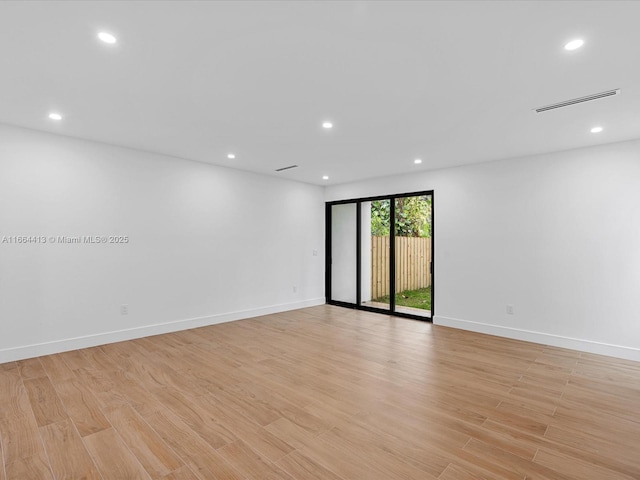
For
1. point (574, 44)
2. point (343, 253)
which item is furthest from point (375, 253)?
point (574, 44)

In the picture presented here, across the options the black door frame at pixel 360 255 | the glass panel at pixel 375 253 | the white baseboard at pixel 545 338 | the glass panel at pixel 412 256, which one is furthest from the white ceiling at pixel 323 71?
the white baseboard at pixel 545 338

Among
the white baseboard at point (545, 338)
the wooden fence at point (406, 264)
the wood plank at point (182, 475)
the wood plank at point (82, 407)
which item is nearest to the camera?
the wood plank at point (182, 475)

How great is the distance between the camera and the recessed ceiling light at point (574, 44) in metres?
2.01

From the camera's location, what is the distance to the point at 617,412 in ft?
8.38

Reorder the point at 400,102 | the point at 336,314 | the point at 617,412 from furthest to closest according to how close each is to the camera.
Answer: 1. the point at 336,314
2. the point at 400,102
3. the point at 617,412

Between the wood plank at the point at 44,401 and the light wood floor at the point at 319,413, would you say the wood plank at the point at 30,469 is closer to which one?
the light wood floor at the point at 319,413

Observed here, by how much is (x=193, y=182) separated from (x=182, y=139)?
3.78 ft

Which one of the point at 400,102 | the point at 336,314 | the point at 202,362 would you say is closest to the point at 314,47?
the point at 400,102

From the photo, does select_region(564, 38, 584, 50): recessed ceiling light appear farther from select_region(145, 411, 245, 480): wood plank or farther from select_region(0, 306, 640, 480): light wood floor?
select_region(145, 411, 245, 480): wood plank

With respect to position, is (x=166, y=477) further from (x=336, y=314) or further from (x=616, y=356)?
(x=616, y=356)

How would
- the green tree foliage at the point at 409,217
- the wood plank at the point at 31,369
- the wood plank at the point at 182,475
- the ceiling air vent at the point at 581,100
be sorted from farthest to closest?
the green tree foliage at the point at 409,217, the wood plank at the point at 31,369, the ceiling air vent at the point at 581,100, the wood plank at the point at 182,475

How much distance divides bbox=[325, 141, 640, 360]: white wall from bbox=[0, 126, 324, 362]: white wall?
3.22 metres

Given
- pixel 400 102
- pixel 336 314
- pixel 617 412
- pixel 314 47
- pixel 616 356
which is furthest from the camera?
pixel 336 314

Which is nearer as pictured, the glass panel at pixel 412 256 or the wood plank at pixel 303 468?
the wood plank at pixel 303 468
